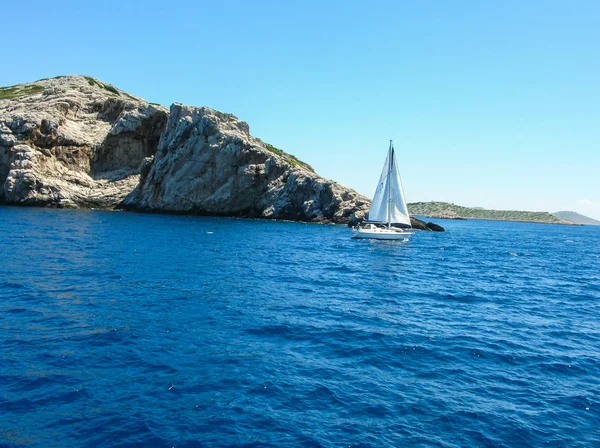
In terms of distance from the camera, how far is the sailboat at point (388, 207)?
68312 millimetres

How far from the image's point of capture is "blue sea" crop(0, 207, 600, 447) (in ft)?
36.4

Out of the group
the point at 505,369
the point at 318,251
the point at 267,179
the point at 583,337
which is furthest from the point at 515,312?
the point at 267,179

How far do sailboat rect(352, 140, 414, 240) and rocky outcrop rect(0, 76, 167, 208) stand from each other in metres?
57.8

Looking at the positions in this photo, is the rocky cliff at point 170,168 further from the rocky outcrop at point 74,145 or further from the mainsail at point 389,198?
the mainsail at point 389,198

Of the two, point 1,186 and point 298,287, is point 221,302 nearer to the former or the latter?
point 298,287

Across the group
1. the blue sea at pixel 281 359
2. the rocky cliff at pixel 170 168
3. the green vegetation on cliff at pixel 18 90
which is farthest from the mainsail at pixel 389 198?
the green vegetation on cliff at pixel 18 90

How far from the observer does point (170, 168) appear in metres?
92.9

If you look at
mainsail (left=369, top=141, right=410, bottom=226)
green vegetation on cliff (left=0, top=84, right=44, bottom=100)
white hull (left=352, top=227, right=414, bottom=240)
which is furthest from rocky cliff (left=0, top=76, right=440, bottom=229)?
white hull (left=352, top=227, right=414, bottom=240)

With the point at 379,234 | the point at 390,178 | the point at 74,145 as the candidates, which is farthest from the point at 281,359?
the point at 74,145

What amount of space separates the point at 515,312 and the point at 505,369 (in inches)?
426

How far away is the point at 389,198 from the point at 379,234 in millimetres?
6469

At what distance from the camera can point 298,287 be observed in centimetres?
2894

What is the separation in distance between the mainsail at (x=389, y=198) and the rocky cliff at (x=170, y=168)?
2084 cm

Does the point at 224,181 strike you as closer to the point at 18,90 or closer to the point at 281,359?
the point at 18,90
